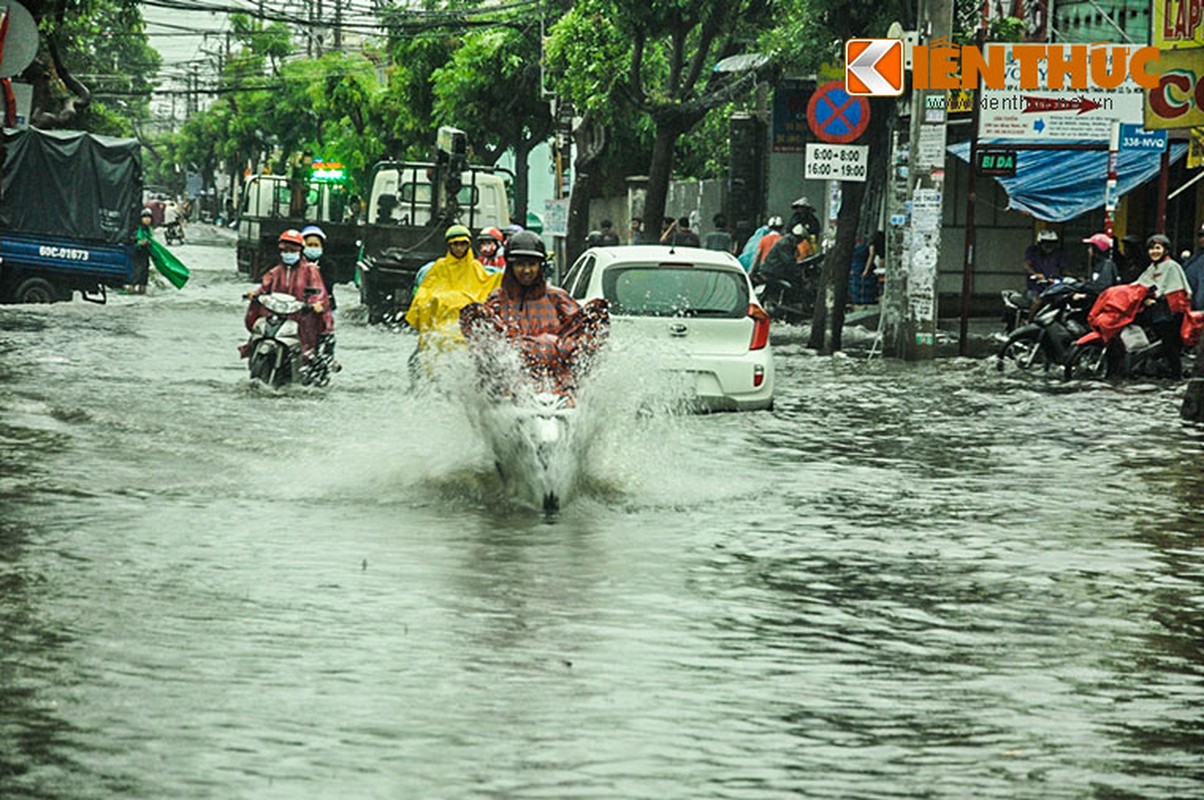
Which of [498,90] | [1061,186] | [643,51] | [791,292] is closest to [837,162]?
[1061,186]

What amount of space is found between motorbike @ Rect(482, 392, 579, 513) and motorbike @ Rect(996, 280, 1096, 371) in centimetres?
1297

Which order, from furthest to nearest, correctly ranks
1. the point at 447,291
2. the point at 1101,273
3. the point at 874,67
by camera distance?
1. the point at 874,67
2. the point at 1101,273
3. the point at 447,291

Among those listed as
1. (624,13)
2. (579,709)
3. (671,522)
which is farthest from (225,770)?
(624,13)

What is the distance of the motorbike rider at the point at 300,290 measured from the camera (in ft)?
66.6

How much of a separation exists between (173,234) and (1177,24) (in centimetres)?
5878

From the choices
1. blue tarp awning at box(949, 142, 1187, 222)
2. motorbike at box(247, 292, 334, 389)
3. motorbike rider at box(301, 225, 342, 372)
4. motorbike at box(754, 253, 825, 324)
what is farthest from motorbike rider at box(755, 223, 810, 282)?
motorbike at box(247, 292, 334, 389)

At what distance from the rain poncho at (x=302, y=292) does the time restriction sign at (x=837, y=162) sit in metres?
9.12

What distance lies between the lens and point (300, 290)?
20.4m

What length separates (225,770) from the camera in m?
5.94

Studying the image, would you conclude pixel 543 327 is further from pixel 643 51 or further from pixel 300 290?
pixel 643 51

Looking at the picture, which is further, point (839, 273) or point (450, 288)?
point (839, 273)

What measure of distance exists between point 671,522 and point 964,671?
4.07 metres

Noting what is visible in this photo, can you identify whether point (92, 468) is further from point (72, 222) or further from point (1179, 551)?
point (72, 222)

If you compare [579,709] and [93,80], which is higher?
[93,80]
